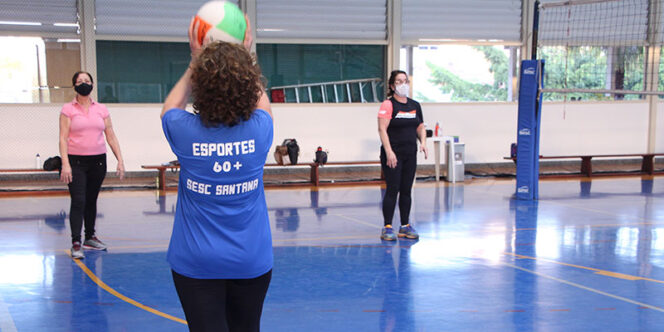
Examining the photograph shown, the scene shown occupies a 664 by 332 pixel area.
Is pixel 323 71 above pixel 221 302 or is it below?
above

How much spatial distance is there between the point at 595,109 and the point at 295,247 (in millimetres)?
9407

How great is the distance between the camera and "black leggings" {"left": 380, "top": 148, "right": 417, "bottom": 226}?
585 cm

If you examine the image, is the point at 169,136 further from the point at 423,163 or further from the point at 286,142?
the point at 423,163

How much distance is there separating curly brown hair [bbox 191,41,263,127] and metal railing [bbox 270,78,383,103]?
32.5 feet

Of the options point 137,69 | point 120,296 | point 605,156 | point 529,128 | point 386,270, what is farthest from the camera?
point 605,156

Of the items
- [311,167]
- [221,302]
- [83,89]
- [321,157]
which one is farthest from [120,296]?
[311,167]

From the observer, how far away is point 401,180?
599 centimetres

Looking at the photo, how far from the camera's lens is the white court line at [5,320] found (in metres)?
3.51

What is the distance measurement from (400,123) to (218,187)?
13.3ft

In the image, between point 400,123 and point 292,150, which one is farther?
point 292,150

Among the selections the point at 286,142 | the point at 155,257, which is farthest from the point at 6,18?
the point at 155,257

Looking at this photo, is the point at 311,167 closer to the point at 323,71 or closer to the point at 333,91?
the point at 333,91

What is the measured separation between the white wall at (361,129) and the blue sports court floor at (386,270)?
2576 millimetres

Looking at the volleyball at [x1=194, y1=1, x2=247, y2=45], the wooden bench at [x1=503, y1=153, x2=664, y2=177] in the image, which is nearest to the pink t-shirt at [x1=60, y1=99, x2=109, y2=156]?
the volleyball at [x1=194, y1=1, x2=247, y2=45]
